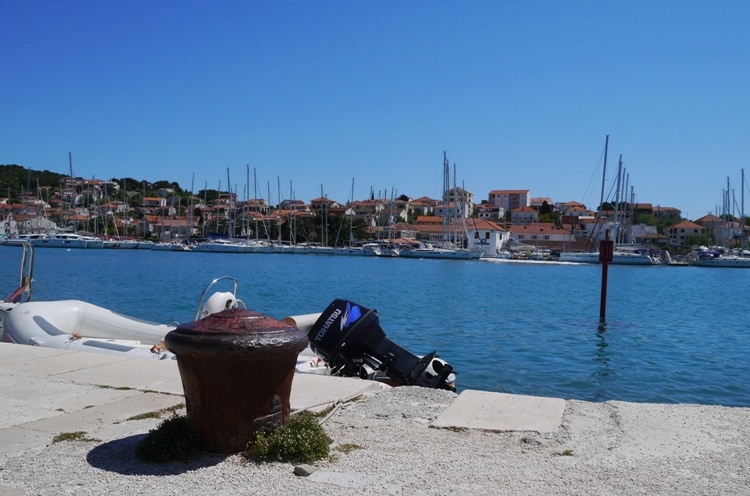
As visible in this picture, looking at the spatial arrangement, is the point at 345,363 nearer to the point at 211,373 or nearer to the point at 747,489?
the point at 211,373

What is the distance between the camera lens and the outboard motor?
32.3ft

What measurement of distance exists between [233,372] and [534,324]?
23.6m

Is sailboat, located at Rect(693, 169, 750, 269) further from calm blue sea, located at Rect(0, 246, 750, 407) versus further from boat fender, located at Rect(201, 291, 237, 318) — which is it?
boat fender, located at Rect(201, 291, 237, 318)

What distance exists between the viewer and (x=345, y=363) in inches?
388

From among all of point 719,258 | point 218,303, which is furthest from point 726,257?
point 218,303

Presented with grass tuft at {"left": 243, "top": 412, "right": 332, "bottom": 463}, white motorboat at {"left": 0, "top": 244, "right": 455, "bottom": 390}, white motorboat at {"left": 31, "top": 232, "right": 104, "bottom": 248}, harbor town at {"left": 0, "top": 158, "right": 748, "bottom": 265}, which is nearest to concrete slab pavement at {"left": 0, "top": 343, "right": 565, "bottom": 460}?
white motorboat at {"left": 0, "top": 244, "right": 455, "bottom": 390}

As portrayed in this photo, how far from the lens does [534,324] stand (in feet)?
89.8

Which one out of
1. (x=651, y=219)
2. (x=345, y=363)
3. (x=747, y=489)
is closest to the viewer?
(x=747, y=489)

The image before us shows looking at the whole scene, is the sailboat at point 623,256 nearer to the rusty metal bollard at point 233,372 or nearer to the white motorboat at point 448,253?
the white motorboat at point 448,253

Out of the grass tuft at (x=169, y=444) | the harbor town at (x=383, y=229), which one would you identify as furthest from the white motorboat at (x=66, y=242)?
the grass tuft at (x=169, y=444)

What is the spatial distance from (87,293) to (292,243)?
8619cm

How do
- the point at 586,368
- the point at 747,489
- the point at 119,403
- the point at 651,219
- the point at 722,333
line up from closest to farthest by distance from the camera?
1. the point at 747,489
2. the point at 119,403
3. the point at 586,368
4. the point at 722,333
5. the point at 651,219

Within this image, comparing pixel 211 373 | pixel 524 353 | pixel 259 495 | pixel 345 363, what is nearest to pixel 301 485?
pixel 259 495

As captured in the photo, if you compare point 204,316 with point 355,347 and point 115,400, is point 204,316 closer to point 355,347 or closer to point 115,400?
point 355,347
